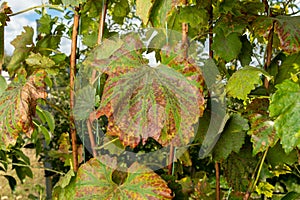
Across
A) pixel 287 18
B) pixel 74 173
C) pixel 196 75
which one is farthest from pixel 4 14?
pixel 287 18

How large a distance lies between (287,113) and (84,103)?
19.4 inches

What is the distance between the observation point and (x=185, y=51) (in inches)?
41.5

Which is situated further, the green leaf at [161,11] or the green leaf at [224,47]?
the green leaf at [224,47]

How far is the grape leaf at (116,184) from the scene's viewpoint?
1.04m

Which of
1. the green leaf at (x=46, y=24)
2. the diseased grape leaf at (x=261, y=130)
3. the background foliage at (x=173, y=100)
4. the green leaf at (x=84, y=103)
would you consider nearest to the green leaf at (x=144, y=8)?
the background foliage at (x=173, y=100)

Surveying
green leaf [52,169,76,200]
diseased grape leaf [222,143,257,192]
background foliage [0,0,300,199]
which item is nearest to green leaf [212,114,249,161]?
background foliage [0,0,300,199]

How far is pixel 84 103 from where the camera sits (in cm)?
116

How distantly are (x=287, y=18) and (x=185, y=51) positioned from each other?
0.28m

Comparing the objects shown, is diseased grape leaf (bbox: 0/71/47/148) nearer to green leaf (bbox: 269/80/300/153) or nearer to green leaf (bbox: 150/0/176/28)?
green leaf (bbox: 150/0/176/28)

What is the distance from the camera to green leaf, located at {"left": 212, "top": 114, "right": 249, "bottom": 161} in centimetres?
111

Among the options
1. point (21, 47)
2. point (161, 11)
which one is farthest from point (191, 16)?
point (21, 47)

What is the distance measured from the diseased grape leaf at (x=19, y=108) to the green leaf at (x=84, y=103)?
115 millimetres

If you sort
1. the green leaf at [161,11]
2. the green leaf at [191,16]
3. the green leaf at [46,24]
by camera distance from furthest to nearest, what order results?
the green leaf at [46,24]
the green leaf at [191,16]
the green leaf at [161,11]

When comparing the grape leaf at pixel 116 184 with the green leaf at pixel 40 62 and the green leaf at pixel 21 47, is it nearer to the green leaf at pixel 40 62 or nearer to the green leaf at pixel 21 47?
the green leaf at pixel 40 62
